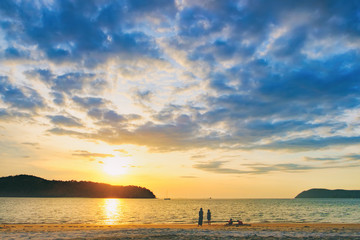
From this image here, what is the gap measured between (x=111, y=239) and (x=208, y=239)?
30.2ft

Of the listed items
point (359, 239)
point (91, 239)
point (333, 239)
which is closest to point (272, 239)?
point (333, 239)

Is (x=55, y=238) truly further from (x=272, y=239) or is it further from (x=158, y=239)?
(x=272, y=239)

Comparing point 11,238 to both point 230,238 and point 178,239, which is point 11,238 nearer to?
point 178,239

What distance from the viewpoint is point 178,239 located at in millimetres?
25062

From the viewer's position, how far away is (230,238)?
25.4 metres

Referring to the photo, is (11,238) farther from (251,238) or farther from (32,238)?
(251,238)

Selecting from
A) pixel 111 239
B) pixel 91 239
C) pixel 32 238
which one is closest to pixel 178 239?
pixel 111 239

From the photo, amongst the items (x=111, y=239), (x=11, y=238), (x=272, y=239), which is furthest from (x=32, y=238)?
(x=272, y=239)

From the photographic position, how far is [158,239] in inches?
994

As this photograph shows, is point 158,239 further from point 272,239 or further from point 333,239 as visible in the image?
point 333,239

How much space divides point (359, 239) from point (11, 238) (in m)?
32.9

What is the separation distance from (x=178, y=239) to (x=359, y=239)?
54.9 ft

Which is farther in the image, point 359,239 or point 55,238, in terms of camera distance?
point 55,238

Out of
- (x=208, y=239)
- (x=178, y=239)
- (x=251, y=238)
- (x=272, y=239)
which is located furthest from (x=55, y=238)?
(x=272, y=239)
